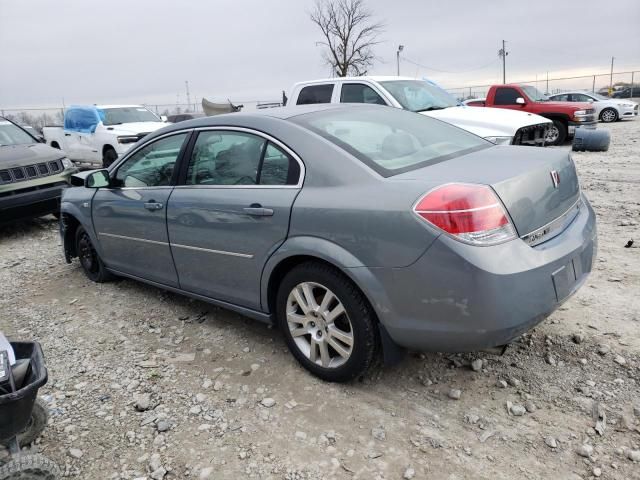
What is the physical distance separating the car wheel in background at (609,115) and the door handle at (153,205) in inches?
904

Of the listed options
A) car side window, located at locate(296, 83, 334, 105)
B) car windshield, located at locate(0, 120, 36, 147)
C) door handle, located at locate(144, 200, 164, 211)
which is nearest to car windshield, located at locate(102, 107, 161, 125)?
car windshield, located at locate(0, 120, 36, 147)

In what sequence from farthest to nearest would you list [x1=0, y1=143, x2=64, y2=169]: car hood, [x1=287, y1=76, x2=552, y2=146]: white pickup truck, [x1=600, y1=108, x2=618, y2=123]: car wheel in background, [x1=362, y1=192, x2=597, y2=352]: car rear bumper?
[x1=600, y1=108, x2=618, y2=123]: car wheel in background
[x1=287, y1=76, x2=552, y2=146]: white pickup truck
[x1=0, y1=143, x2=64, y2=169]: car hood
[x1=362, y1=192, x2=597, y2=352]: car rear bumper

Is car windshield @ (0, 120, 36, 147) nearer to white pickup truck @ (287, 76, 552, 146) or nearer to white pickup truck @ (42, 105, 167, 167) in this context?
white pickup truck @ (42, 105, 167, 167)

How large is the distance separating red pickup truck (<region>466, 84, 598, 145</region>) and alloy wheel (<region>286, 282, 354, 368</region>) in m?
11.7

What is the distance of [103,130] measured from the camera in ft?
38.8

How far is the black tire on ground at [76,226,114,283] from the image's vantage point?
16.0ft

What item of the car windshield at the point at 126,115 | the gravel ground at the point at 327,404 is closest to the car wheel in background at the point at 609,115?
the car windshield at the point at 126,115

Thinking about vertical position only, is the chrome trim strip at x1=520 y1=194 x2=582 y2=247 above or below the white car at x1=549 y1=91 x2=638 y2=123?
above

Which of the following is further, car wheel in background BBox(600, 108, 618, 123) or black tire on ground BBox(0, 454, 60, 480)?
car wheel in background BBox(600, 108, 618, 123)

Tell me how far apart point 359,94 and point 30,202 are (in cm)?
490

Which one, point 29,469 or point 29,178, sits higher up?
point 29,178

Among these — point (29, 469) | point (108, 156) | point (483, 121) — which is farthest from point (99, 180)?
point (108, 156)

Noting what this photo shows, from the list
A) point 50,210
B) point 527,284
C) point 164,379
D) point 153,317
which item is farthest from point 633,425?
point 50,210

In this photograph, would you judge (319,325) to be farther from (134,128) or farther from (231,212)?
(134,128)
